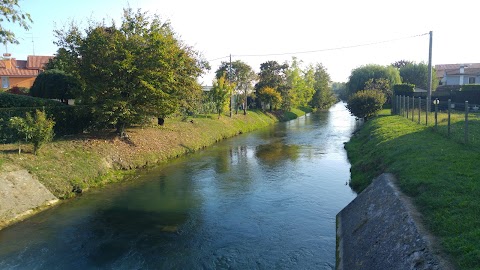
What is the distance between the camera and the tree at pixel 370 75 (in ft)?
217

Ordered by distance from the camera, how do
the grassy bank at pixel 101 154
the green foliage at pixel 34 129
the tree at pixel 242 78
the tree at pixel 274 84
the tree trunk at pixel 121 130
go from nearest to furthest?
1. the grassy bank at pixel 101 154
2. the green foliage at pixel 34 129
3. the tree trunk at pixel 121 130
4. the tree at pixel 242 78
5. the tree at pixel 274 84

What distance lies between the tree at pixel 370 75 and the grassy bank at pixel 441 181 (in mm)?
50664

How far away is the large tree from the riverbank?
6.16 feet

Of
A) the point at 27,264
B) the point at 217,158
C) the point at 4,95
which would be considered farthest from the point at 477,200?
the point at 4,95

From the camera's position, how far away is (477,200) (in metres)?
8.38

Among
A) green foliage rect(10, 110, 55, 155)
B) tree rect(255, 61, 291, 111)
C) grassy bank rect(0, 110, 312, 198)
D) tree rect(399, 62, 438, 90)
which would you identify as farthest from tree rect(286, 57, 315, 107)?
green foliage rect(10, 110, 55, 155)

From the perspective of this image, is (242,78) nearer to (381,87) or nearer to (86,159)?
(381,87)

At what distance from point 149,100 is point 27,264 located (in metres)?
14.1

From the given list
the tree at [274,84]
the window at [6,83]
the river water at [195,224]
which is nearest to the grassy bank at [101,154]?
the river water at [195,224]

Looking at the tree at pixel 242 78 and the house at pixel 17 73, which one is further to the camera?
the house at pixel 17 73

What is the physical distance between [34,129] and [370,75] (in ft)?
205

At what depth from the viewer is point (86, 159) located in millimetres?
18656

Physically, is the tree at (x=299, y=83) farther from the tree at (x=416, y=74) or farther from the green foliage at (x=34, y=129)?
the green foliage at (x=34, y=129)

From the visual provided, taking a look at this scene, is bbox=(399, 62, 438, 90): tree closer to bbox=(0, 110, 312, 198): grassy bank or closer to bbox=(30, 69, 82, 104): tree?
bbox=(0, 110, 312, 198): grassy bank
